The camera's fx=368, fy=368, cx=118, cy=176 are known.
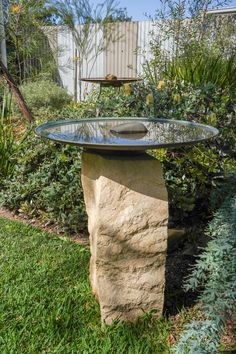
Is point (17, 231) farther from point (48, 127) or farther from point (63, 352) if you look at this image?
point (63, 352)

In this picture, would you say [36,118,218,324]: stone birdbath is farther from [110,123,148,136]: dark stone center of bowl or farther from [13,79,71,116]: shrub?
[13,79,71,116]: shrub

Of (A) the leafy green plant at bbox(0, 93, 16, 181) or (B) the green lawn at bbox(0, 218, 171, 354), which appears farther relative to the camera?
(A) the leafy green plant at bbox(0, 93, 16, 181)

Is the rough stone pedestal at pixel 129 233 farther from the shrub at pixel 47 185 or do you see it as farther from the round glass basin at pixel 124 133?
the shrub at pixel 47 185

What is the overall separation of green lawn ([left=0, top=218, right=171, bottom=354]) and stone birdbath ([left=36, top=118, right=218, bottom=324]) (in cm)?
9

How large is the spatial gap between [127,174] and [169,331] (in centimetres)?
72

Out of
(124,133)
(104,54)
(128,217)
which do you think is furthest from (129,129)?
(104,54)

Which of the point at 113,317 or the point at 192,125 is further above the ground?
the point at 192,125

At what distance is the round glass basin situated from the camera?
1365 millimetres

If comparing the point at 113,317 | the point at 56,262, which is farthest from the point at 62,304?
the point at 56,262

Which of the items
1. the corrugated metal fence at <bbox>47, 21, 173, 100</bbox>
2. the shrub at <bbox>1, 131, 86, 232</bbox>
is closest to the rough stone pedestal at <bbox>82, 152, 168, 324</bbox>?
the shrub at <bbox>1, 131, 86, 232</bbox>

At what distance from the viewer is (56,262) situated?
7.08 ft

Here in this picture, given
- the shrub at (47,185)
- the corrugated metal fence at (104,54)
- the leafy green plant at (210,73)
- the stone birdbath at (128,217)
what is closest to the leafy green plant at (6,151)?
the shrub at (47,185)

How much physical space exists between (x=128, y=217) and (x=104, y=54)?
7613mm

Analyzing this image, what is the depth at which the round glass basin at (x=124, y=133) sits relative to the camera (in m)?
1.37
